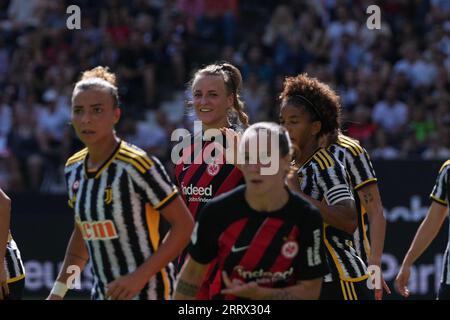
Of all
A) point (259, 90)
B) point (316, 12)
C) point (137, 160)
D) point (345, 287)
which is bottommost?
point (345, 287)

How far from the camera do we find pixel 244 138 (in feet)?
17.1

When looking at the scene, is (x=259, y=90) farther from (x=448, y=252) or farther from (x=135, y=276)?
(x=135, y=276)

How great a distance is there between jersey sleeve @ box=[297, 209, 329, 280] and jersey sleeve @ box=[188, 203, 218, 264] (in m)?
0.43

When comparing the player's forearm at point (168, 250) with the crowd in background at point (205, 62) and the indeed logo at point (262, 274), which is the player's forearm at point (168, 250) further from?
the crowd in background at point (205, 62)

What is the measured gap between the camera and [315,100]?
268 inches

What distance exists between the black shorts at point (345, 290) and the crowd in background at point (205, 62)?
784cm

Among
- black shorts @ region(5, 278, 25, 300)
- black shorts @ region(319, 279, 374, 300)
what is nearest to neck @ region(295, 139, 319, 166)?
black shorts @ region(319, 279, 374, 300)

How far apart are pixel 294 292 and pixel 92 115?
4.55 ft

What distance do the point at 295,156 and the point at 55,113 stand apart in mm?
10168

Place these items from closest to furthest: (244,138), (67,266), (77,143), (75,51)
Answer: (244,138)
(67,266)
(77,143)
(75,51)

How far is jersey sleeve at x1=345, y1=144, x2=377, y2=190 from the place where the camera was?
23.0 ft

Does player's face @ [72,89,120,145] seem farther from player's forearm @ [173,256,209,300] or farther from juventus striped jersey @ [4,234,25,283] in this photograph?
juventus striped jersey @ [4,234,25,283]

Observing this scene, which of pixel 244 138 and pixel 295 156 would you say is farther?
pixel 295 156

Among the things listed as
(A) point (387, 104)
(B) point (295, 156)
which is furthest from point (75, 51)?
(B) point (295, 156)
